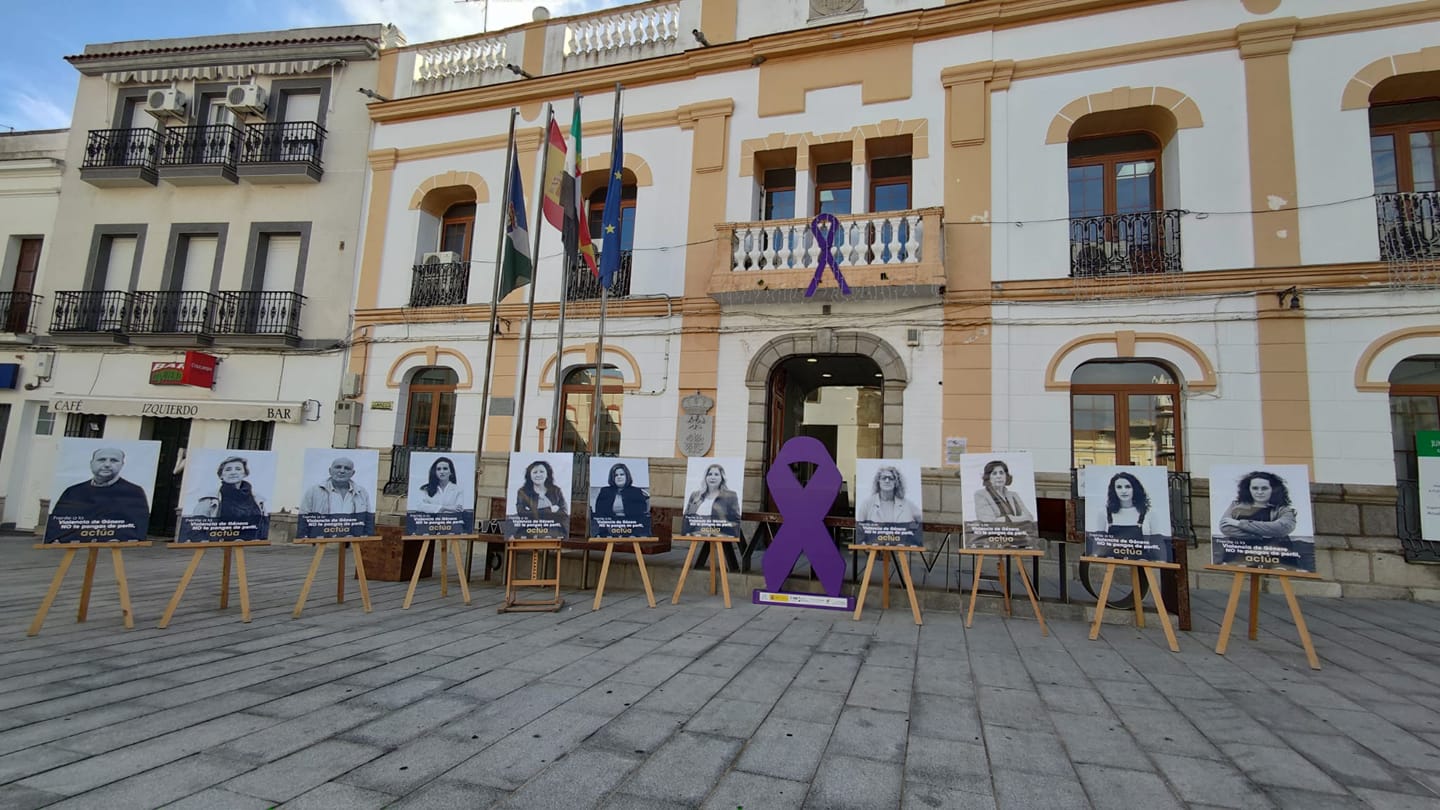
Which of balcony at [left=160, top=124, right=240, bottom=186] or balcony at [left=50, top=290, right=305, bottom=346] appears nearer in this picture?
balcony at [left=50, top=290, right=305, bottom=346]

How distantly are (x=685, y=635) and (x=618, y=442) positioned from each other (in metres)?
6.19

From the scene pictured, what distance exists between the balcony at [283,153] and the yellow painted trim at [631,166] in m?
5.60

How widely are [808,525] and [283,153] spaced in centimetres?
1283

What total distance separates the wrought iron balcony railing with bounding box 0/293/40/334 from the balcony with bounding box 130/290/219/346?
2446mm

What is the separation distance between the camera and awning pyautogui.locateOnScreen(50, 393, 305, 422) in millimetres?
12336

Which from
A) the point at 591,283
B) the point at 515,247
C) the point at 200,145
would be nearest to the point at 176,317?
the point at 200,145

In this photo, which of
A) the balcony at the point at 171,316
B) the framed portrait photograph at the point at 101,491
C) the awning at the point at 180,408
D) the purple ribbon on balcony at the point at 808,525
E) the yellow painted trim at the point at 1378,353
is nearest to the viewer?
the framed portrait photograph at the point at 101,491

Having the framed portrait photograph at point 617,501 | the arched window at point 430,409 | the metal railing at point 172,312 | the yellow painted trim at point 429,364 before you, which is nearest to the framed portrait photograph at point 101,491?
the framed portrait photograph at point 617,501

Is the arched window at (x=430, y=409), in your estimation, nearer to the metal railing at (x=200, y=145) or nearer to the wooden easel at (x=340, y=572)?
the metal railing at (x=200, y=145)

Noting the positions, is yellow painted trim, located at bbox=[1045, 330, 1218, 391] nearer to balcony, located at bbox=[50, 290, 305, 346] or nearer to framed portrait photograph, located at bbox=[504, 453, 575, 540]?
framed portrait photograph, located at bbox=[504, 453, 575, 540]

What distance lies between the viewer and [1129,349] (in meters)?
8.92

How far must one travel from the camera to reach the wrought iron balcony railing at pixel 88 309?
1328 cm

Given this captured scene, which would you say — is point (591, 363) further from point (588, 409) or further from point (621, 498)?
point (621, 498)

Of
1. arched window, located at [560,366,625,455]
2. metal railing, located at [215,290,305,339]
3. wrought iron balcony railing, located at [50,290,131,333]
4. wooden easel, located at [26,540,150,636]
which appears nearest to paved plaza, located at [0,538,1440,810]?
wooden easel, located at [26,540,150,636]
